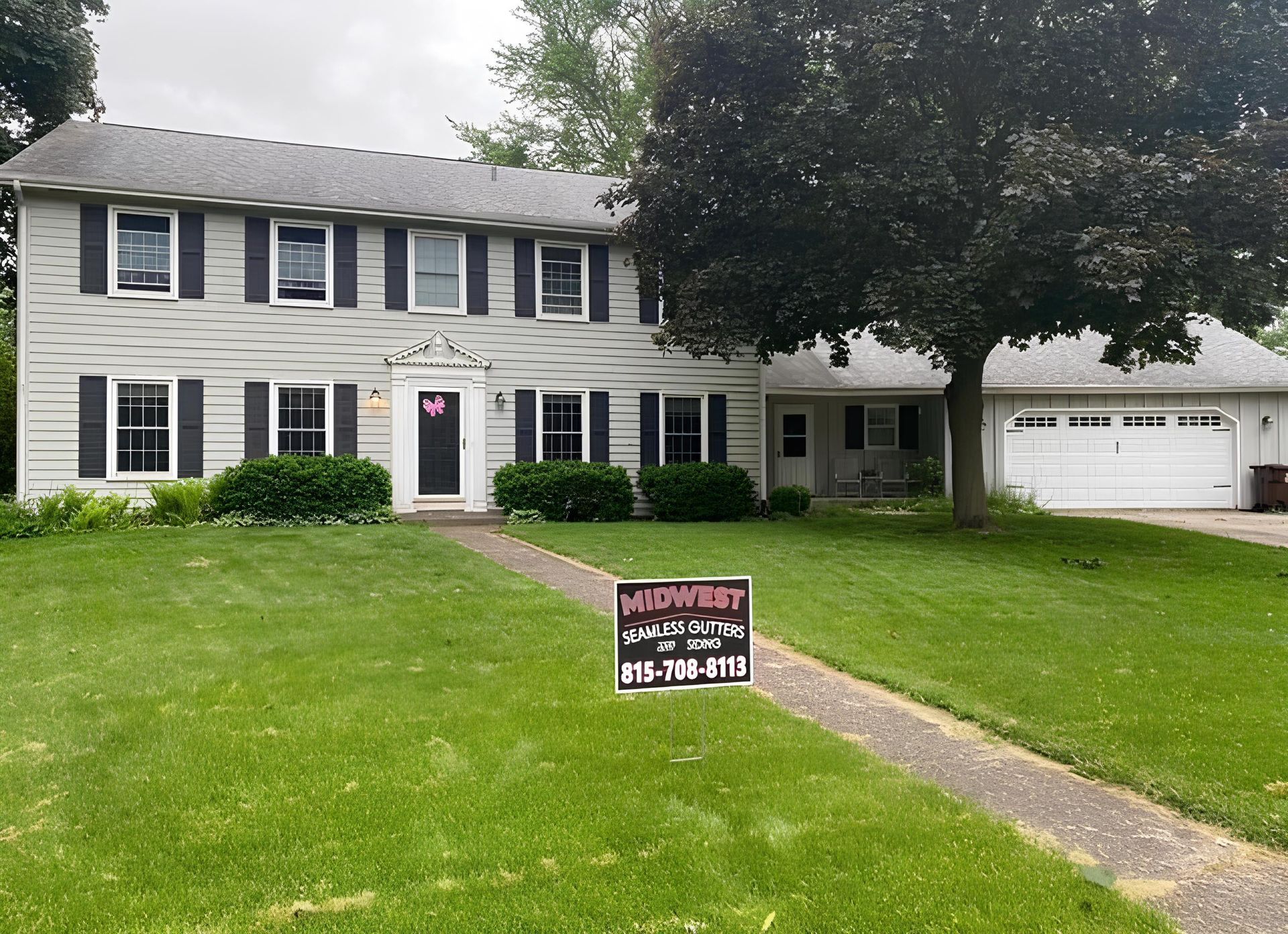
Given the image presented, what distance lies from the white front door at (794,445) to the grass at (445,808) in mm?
14143

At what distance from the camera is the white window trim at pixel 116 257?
1422cm

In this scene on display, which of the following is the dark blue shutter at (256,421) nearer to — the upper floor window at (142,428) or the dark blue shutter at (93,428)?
the upper floor window at (142,428)

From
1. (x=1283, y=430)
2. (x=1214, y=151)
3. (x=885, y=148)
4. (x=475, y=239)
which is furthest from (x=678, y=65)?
(x=1283, y=430)

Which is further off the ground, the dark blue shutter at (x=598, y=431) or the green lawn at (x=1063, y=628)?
the dark blue shutter at (x=598, y=431)

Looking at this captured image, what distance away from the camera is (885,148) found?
12.1 metres

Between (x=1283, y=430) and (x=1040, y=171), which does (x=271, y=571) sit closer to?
(x=1040, y=171)

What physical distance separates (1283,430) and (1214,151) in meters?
11.5

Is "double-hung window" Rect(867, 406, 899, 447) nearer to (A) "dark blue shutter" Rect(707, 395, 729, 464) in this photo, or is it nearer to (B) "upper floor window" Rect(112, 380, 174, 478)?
(A) "dark blue shutter" Rect(707, 395, 729, 464)

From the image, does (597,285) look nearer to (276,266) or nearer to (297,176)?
(276,266)

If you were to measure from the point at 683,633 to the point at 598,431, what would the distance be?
1225cm

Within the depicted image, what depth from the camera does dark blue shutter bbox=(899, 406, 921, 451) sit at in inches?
830

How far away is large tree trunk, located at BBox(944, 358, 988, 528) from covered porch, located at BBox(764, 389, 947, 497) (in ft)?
19.7

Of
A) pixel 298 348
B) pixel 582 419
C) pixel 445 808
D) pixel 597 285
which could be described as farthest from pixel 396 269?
pixel 445 808

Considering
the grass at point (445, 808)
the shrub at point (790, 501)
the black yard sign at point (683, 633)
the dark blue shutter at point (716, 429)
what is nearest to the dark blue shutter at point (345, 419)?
the dark blue shutter at point (716, 429)
